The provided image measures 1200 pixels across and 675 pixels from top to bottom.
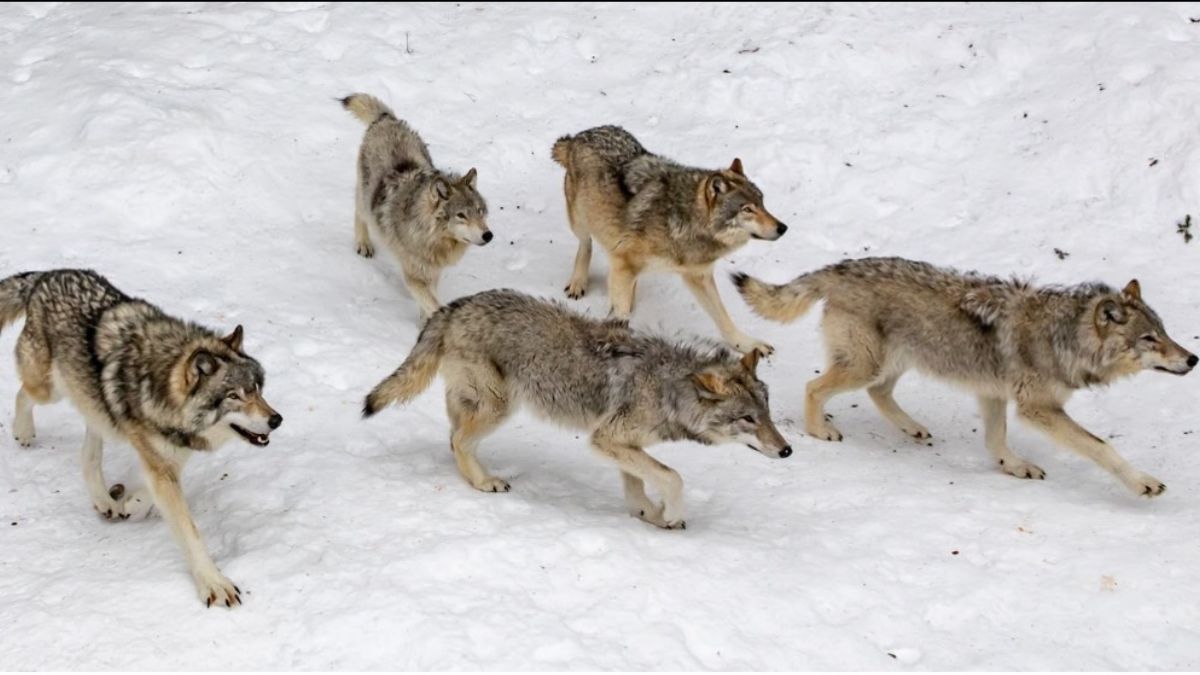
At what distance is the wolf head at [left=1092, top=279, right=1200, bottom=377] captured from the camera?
854 centimetres

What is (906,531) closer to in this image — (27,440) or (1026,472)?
(1026,472)

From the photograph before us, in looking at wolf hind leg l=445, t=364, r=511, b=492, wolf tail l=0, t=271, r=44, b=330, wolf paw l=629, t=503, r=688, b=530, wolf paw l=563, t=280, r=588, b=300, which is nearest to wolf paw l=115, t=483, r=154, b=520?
wolf tail l=0, t=271, r=44, b=330

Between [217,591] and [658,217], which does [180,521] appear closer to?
[217,591]

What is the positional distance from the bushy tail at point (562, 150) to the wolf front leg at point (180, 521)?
5846mm

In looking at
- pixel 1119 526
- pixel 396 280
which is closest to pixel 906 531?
pixel 1119 526

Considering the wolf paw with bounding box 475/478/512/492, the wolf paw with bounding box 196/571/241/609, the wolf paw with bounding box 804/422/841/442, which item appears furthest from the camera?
the wolf paw with bounding box 804/422/841/442

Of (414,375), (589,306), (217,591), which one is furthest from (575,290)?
(217,591)

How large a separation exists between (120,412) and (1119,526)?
6361 mm

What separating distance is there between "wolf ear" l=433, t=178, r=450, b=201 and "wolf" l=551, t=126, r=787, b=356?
4.40 ft

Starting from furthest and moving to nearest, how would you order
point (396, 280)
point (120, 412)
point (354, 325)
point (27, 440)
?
1. point (396, 280)
2. point (354, 325)
3. point (27, 440)
4. point (120, 412)

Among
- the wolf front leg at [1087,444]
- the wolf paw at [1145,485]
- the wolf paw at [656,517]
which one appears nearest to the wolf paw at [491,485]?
the wolf paw at [656,517]

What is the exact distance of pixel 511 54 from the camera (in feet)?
49.2

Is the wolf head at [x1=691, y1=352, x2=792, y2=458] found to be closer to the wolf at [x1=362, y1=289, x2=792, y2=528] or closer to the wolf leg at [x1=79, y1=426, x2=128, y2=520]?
the wolf at [x1=362, y1=289, x2=792, y2=528]

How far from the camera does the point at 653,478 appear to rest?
7781mm
